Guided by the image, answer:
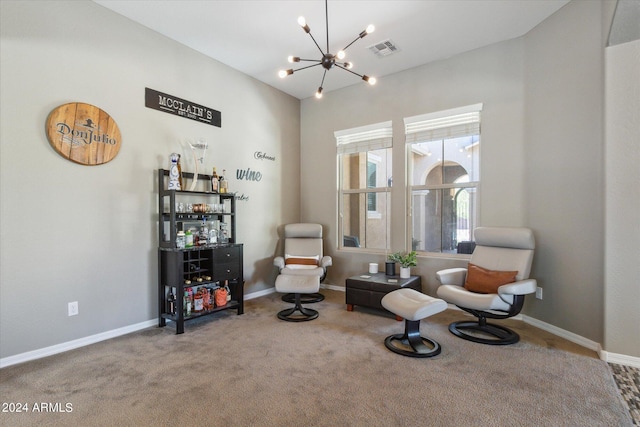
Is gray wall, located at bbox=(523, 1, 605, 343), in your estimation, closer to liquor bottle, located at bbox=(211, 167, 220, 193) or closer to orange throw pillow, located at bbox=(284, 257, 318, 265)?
orange throw pillow, located at bbox=(284, 257, 318, 265)

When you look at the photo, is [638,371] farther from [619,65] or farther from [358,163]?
[358,163]

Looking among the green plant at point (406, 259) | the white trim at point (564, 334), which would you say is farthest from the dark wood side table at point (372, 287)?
the white trim at point (564, 334)

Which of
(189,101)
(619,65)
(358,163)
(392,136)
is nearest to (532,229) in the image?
(619,65)

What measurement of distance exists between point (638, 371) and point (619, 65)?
7.94 feet

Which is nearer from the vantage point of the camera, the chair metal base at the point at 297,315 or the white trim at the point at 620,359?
the white trim at the point at 620,359

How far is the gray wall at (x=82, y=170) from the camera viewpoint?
2.55 meters

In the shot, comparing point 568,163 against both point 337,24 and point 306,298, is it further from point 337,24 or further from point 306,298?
point 306,298

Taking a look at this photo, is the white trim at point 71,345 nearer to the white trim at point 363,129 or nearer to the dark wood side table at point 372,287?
the dark wood side table at point 372,287

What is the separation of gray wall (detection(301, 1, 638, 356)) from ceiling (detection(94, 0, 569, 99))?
11.3 inches

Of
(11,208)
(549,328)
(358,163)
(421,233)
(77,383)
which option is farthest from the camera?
(358,163)

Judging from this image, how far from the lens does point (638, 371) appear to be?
2.38 metres

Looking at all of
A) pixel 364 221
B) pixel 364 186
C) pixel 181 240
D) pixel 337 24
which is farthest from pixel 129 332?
pixel 337 24

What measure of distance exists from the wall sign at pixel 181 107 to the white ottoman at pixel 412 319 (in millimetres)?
3089

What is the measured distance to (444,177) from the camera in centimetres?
415
